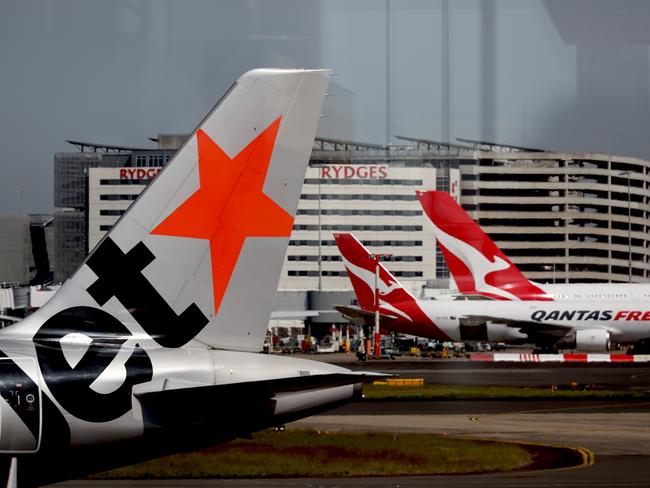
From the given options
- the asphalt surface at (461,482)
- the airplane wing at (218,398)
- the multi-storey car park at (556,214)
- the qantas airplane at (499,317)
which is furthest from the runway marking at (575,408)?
the multi-storey car park at (556,214)

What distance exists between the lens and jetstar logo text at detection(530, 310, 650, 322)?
60.0 meters

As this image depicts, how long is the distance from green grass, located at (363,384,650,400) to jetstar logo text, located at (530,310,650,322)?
2211 centimetres

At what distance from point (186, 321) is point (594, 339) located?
52896 mm

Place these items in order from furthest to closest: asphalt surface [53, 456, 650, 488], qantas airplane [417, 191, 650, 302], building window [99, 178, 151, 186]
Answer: qantas airplane [417, 191, 650, 302] → building window [99, 178, 151, 186] → asphalt surface [53, 456, 650, 488]

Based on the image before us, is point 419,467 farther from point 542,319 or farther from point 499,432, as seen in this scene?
point 542,319

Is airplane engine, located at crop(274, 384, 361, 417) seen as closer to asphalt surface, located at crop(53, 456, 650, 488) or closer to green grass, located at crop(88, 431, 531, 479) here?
asphalt surface, located at crop(53, 456, 650, 488)

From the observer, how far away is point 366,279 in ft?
204

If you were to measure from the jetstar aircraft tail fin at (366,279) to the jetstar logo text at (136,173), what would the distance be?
25.7 meters

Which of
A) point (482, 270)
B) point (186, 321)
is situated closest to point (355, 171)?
point (482, 270)

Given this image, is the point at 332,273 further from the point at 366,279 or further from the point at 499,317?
the point at 499,317

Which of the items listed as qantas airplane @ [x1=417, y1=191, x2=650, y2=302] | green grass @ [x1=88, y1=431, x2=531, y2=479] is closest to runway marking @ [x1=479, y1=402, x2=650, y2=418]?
green grass @ [x1=88, y1=431, x2=531, y2=479]

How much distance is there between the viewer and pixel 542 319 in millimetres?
61562

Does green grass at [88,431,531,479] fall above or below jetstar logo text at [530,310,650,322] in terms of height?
below

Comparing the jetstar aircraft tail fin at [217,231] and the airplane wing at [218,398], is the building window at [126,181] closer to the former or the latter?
the jetstar aircraft tail fin at [217,231]
